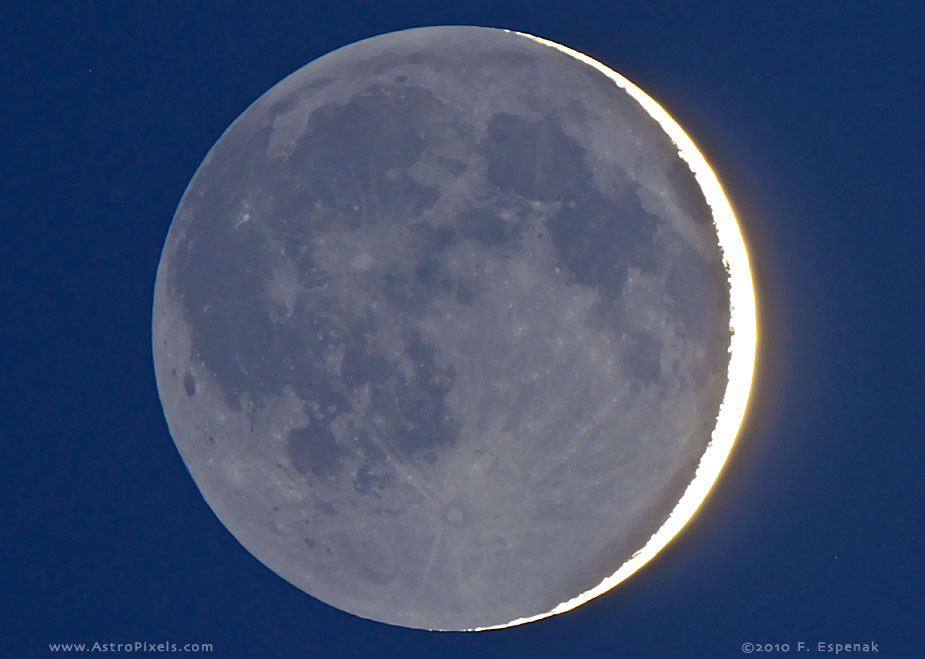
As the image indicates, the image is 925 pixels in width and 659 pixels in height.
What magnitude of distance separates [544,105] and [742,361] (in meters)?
1.12

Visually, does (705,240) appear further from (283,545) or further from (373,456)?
(283,545)

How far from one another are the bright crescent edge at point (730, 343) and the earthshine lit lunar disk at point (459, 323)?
0.8 inches

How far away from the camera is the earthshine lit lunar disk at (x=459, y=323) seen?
2898 millimetres

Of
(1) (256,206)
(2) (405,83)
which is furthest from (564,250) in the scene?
(1) (256,206)

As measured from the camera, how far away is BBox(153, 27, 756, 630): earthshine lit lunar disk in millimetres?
2898

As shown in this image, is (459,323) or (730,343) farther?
(730,343)

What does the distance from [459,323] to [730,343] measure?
95cm

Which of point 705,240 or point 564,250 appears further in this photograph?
point 705,240

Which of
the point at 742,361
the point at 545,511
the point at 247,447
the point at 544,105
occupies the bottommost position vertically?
the point at 545,511

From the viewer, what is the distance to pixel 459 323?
9.46 feet

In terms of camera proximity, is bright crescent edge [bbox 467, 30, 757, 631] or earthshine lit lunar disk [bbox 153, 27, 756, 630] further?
bright crescent edge [bbox 467, 30, 757, 631]

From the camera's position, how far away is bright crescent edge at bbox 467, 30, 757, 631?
320 centimetres

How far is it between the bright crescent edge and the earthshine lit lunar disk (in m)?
0.02

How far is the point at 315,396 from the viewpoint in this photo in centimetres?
296
